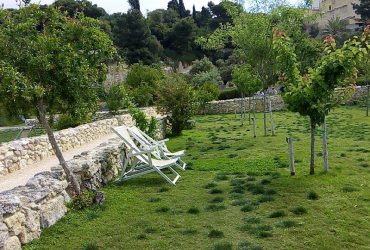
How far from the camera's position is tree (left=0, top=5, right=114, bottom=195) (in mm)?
5512

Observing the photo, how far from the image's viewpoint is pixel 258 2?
13.9m

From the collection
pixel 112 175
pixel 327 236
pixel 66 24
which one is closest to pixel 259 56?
pixel 112 175

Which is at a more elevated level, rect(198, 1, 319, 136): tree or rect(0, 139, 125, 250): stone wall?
rect(198, 1, 319, 136): tree

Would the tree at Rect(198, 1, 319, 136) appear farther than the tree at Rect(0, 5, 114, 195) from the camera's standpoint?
Yes

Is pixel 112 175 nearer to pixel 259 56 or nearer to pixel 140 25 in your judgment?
pixel 259 56

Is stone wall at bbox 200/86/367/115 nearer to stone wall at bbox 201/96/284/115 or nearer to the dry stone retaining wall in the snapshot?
stone wall at bbox 201/96/284/115

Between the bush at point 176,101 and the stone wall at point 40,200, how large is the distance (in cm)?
802

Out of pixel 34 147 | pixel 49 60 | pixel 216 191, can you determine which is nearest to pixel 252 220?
pixel 216 191

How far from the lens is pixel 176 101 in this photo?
15602mm

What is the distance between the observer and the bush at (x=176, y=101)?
1551 cm

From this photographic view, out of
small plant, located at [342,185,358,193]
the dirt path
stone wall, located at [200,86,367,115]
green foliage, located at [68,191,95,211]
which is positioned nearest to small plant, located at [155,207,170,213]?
green foliage, located at [68,191,95,211]

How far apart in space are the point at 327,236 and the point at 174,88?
1149cm

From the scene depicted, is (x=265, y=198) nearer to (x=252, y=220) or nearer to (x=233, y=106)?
(x=252, y=220)

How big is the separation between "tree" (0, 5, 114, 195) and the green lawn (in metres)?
1.13
